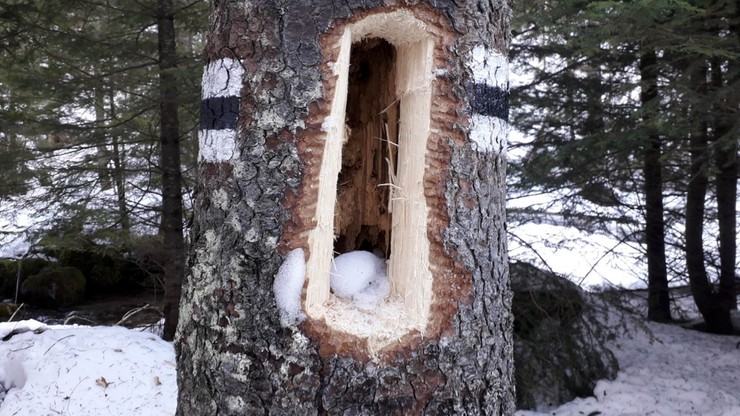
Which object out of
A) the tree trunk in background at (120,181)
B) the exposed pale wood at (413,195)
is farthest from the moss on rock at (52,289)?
the exposed pale wood at (413,195)

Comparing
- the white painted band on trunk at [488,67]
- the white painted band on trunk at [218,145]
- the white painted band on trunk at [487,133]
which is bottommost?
the white painted band on trunk at [218,145]

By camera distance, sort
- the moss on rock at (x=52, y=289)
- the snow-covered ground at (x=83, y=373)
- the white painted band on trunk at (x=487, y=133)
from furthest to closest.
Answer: the moss on rock at (x=52, y=289)
the snow-covered ground at (x=83, y=373)
the white painted band on trunk at (x=487, y=133)

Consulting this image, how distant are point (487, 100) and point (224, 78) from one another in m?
0.76

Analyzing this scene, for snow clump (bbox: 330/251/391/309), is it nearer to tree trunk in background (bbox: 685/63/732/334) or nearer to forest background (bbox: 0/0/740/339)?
forest background (bbox: 0/0/740/339)

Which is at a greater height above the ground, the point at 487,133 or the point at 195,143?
the point at 195,143

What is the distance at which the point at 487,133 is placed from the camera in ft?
5.72

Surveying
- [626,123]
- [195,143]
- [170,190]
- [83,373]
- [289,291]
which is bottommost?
[83,373]

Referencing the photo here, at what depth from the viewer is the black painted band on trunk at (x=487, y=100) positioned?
172 centimetres

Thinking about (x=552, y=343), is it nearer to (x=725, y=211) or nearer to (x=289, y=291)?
(x=725, y=211)

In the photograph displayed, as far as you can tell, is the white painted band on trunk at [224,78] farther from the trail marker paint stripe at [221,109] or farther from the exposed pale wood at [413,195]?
the exposed pale wood at [413,195]

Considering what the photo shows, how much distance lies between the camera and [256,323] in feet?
5.26

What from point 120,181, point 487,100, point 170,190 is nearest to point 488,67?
point 487,100

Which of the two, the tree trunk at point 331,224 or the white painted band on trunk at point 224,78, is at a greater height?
the white painted band on trunk at point 224,78

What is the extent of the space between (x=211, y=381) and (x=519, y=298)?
12.8ft
